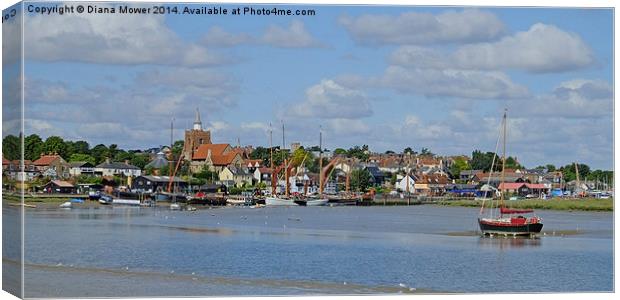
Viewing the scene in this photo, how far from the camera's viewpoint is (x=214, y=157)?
29.0 meters

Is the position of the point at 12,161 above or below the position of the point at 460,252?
above

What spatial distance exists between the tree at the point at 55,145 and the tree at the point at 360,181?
1456 inches

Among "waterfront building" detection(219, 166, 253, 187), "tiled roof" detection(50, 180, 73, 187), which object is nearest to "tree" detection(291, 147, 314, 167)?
"waterfront building" detection(219, 166, 253, 187)

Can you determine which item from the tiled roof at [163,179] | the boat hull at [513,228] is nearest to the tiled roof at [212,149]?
the boat hull at [513,228]

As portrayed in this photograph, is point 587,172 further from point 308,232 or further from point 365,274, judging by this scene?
point 308,232

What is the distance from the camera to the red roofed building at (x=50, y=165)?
16128mm

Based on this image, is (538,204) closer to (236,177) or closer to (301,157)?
(301,157)

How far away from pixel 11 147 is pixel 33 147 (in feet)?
3.20

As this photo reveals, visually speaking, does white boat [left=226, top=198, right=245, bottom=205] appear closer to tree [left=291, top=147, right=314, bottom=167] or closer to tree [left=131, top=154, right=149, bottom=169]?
tree [left=291, top=147, right=314, bottom=167]

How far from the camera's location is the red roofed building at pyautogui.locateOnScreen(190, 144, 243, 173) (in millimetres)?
24350

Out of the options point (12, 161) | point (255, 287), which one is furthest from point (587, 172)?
point (12, 161)

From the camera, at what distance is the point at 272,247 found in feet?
65.2

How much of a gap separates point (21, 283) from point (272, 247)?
25.6 ft

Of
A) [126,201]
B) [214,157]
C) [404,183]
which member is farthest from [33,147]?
[404,183]
